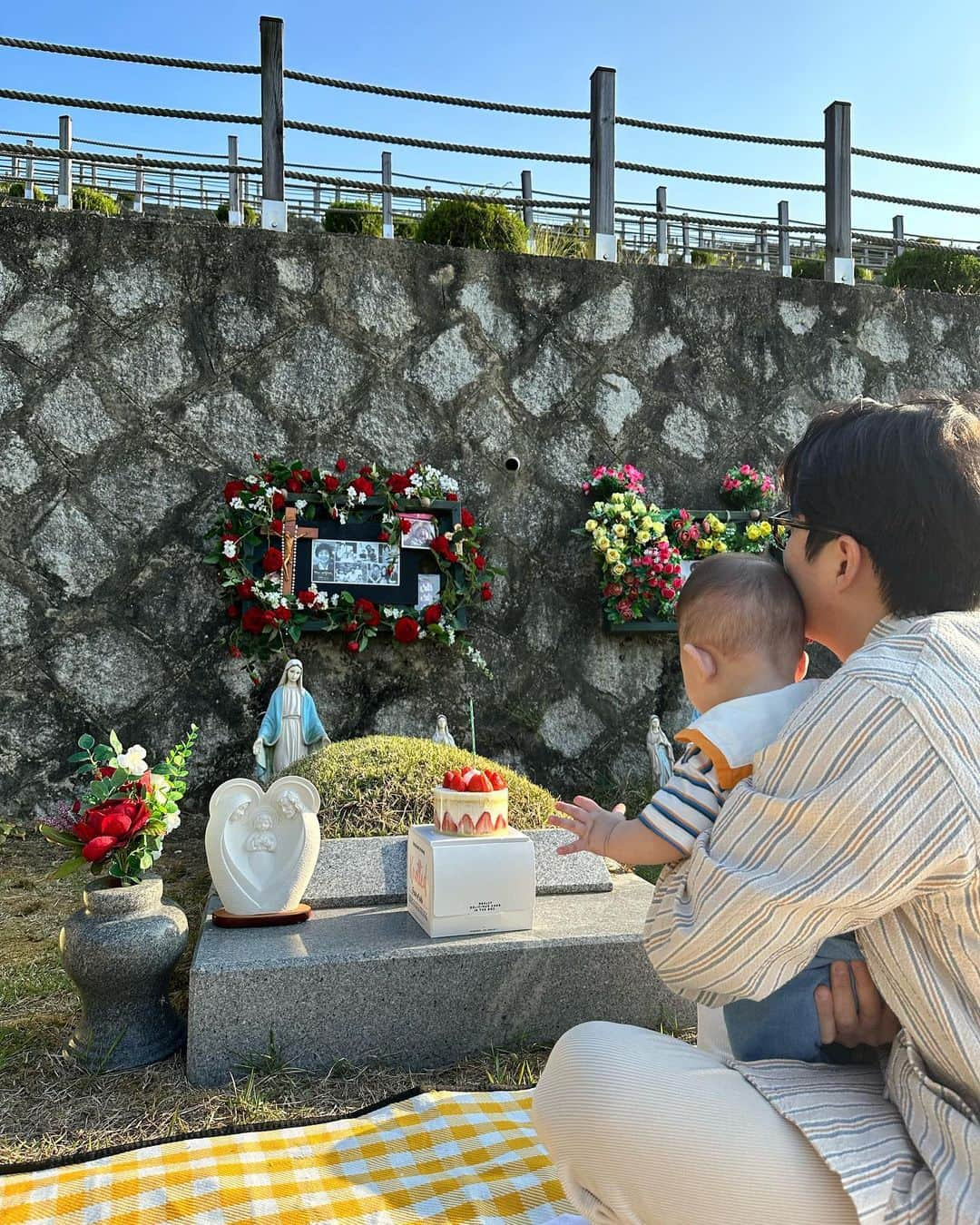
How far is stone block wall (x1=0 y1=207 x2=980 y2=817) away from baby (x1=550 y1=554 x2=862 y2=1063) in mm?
3387

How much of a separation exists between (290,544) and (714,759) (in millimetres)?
3495

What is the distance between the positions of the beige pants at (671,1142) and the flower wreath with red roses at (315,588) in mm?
3522

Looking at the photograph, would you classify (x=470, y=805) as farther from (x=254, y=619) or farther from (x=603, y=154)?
(x=603, y=154)

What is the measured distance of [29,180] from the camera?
13594 mm

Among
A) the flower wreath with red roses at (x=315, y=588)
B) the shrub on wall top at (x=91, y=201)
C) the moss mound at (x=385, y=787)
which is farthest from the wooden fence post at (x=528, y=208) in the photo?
the shrub on wall top at (x=91, y=201)

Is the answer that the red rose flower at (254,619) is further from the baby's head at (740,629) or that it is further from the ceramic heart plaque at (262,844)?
the baby's head at (740,629)

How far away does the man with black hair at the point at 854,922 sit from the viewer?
1045 mm

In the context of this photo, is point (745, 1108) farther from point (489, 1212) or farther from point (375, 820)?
point (375, 820)

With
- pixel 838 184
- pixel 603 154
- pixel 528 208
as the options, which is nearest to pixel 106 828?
pixel 603 154

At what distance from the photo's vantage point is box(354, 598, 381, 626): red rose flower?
4.68m

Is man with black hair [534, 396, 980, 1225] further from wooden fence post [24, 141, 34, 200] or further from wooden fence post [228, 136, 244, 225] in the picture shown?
wooden fence post [24, 141, 34, 200]

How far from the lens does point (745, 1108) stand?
114 cm

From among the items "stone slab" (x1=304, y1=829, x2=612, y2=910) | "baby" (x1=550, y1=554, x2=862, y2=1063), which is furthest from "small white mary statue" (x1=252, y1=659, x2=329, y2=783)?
"baby" (x1=550, y1=554, x2=862, y2=1063)

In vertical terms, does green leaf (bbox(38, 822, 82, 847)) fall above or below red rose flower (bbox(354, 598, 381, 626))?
below
